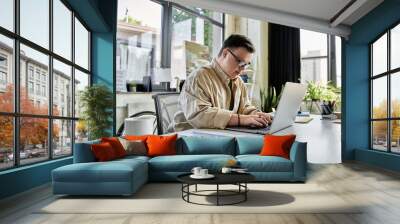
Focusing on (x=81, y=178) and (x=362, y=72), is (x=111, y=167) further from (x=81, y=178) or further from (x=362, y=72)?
(x=362, y=72)

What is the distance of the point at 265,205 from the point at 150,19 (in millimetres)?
5944

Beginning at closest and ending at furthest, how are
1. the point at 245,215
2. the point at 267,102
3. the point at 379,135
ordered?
1. the point at 245,215
2. the point at 267,102
3. the point at 379,135

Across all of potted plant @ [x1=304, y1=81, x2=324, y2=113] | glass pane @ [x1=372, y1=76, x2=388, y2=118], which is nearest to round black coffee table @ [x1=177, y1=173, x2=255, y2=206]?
potted plant @ [x1=304, y1=81, x2=324, y2=113]

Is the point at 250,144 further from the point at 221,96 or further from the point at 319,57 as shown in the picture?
the point at 319,57

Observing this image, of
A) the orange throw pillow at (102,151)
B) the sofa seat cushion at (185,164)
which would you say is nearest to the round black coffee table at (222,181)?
the sofa seat cushion at (185,164)

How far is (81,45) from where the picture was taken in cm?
669

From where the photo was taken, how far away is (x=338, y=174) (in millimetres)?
5570

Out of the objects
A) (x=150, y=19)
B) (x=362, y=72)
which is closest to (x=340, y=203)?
(x=362, y=72)

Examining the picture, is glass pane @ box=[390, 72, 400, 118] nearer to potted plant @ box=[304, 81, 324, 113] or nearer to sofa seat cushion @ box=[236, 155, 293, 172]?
potted plant @ box=[304, 81, 324, 113]

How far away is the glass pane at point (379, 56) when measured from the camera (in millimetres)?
6680

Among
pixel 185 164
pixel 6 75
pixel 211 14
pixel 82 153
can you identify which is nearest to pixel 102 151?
pixel 82 153

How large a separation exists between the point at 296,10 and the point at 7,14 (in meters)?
4.01

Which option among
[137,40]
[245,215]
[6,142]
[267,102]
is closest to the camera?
[245,215]

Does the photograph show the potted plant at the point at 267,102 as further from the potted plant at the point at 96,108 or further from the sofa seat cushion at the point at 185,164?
the potted plant at the point at 96,108
